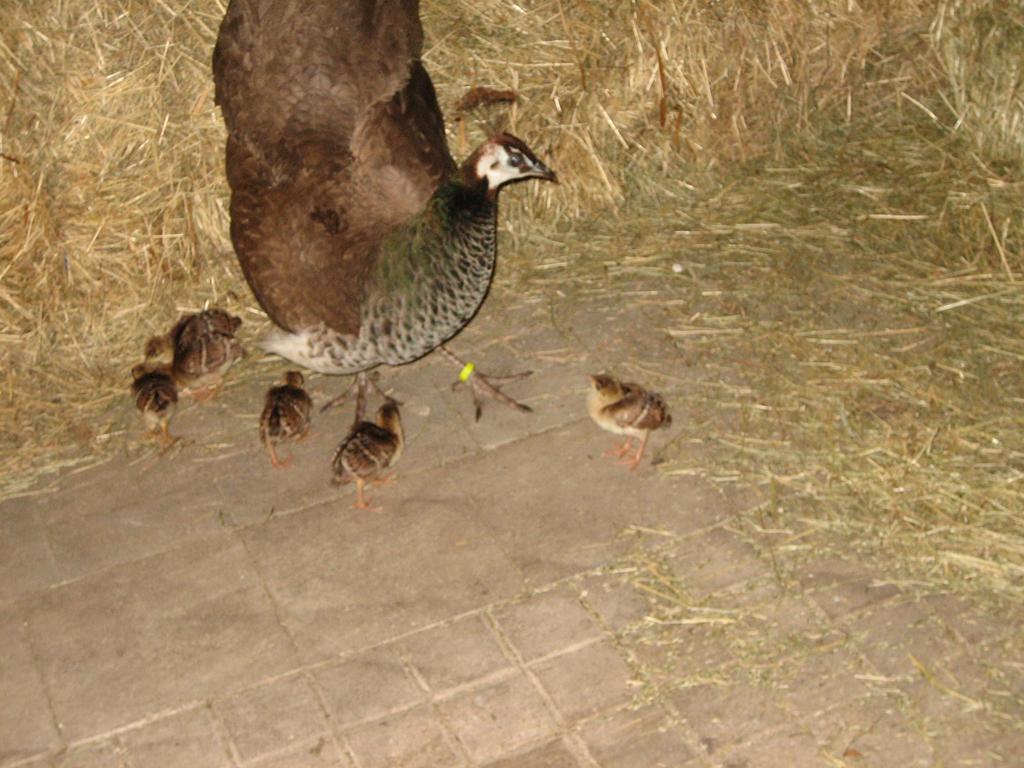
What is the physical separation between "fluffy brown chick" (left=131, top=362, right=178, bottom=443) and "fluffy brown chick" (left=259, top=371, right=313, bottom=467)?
43 centimetres

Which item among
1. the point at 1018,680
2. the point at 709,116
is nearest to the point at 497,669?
the point at 1018,680

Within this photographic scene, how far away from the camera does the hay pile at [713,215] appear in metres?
5.24

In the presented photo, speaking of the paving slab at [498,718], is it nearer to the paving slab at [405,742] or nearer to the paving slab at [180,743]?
the paving slab at [405,742]

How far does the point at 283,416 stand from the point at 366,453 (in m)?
0.51

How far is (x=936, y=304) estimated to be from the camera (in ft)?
19.5

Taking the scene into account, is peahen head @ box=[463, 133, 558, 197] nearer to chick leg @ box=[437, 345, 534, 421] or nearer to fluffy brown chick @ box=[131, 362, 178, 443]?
chick leg @ box=[437, 345, 534, 421]

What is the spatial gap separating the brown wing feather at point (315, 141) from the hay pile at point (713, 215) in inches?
29.8

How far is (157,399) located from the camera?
5.36m

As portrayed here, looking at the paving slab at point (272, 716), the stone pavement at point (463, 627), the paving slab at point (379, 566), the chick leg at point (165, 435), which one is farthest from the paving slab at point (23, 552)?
the paving slab at point (272, 716)

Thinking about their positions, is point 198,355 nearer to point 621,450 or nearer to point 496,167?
point 496,167

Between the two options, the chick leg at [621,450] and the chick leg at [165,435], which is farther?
the chick leg at [165,435]

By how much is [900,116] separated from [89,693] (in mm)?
5652

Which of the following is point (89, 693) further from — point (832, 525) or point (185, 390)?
point (832, 525)

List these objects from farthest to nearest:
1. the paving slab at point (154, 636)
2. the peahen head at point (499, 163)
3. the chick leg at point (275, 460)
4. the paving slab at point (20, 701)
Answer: the chick leg at point (275, 460)
the peahen head at point (499, 163)
the paving slab at point (154, 636)
the paving slab at point (20, 701)
